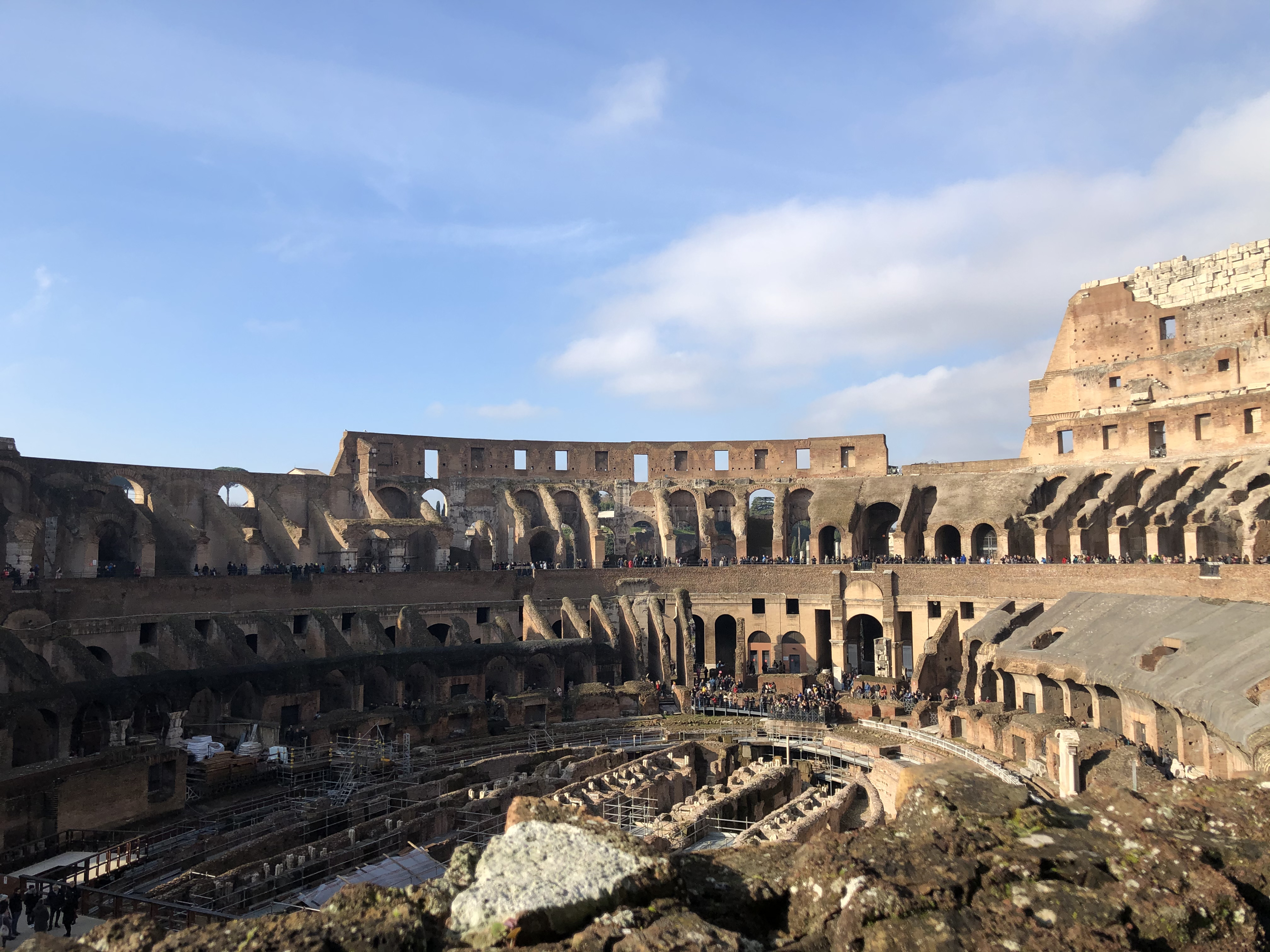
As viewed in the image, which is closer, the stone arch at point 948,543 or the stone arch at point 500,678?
the stone arch at point 500,678

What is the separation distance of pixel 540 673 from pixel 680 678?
18.2ft

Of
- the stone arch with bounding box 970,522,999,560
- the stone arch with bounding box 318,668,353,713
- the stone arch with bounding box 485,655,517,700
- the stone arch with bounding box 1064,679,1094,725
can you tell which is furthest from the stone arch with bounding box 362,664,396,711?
the stone arch with bounding box 970,522,999,560

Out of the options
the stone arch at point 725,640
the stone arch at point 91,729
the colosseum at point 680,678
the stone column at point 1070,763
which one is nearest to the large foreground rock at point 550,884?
the colosseum at point 680,678

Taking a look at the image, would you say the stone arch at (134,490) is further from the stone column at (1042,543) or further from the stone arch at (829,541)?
the stone column at (1042,543)

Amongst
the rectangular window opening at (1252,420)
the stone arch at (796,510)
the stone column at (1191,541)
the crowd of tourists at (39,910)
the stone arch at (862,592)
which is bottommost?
the crowd of tourists at (39,910)

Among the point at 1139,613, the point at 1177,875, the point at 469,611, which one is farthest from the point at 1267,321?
the point at 1177,875

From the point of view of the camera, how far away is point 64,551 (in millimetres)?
29156

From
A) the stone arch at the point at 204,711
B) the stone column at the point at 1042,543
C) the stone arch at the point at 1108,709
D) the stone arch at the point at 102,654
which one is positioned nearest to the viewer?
the stone arch at the point at 1108,709

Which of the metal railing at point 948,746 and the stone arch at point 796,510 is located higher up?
the stone arch at point 796,510

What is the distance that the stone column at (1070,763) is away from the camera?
19094mm

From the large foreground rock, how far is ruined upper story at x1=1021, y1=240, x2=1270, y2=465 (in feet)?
111

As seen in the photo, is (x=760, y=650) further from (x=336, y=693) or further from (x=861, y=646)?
(x=336, y=693)

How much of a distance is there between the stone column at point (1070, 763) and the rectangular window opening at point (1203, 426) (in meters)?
19.0

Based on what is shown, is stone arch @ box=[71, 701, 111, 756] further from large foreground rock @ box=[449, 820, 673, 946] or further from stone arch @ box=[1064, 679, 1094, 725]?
stone arch @ box=[1064, 679, 1094, 725]
